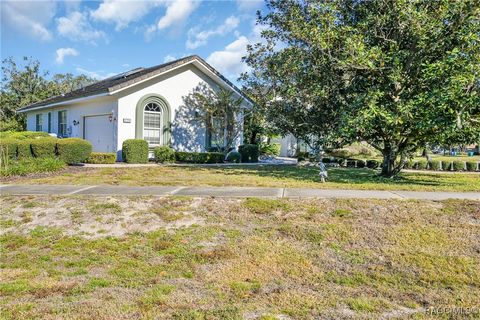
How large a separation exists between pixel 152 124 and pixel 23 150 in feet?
21.2

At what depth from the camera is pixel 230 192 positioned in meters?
8.52

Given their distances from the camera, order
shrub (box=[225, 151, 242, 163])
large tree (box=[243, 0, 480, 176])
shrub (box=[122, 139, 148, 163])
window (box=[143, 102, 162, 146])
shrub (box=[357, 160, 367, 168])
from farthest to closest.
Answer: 1. shrub (box=[225, 151, 242, 163])
2. shrub (box=[357, 160, 367, 168])
3. window (box=[143, 102, 162, 146])
4. shrub (box=[122, 139, 148, 163])
5. large tree (box=[243, 0, 480, 176])

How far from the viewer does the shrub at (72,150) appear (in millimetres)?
15738

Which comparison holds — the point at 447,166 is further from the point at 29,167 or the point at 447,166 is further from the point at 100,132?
the point at 29,167

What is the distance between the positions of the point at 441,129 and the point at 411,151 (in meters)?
2.93

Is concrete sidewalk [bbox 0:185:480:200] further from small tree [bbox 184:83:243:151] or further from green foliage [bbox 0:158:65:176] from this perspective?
small tree [bbox 184:83:243:151]

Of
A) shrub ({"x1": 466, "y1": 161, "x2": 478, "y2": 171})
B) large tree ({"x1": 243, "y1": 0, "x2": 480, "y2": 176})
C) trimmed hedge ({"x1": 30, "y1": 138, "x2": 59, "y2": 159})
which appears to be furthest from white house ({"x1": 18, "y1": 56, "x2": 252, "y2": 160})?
shrub ({"x1": 466, "y1": 161, "x2": 478, "y2": 171})

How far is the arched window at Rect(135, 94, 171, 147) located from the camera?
19312 mm

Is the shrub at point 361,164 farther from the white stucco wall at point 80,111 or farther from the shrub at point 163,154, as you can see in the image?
the white stucco wall at point 80,111

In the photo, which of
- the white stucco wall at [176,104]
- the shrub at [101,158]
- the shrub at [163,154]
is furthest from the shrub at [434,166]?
the shrub at [101,158]

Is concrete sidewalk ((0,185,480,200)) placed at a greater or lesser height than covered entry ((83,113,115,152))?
lesser

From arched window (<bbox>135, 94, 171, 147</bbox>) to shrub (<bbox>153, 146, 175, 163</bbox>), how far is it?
123 cm

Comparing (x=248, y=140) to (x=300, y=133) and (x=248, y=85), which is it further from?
(x=300, y=133)

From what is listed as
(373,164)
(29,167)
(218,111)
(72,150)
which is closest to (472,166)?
(373,164)
